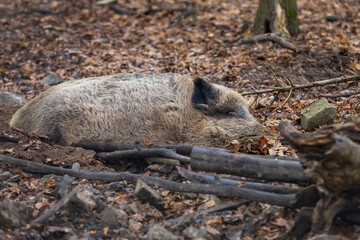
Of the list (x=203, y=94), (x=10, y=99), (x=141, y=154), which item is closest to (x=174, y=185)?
(x=141, y=154)

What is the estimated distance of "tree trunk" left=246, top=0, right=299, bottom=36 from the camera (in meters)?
10.9

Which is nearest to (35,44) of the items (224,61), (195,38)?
(195,38)

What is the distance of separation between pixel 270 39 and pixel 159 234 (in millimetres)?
7603

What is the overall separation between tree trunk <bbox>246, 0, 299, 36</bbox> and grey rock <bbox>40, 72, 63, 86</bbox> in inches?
194

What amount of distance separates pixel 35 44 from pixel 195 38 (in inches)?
179

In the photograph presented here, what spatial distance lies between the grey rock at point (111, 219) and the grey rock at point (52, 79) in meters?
6.62

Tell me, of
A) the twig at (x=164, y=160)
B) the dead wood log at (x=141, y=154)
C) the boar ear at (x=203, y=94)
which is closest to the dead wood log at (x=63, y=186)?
the dead wood log at (x=141, y=154)

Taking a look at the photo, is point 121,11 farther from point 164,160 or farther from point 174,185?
point 174,185

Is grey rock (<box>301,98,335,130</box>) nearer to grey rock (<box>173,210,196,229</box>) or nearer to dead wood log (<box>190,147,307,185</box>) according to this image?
dead wood log (<box>190,147,307,185</box>)

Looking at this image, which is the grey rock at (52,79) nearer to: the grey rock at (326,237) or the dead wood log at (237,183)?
the dead wood log at (237,183)

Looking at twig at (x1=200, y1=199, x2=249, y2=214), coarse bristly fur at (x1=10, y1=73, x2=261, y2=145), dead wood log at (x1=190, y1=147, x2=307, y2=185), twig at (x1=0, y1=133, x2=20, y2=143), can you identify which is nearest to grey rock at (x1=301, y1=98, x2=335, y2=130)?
coarse bristly fur at (x1=10, y1=73, x2=261, y2=145)

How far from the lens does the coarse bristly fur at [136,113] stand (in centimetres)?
614

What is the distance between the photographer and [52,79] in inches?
410

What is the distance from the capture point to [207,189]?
4.33 metres
